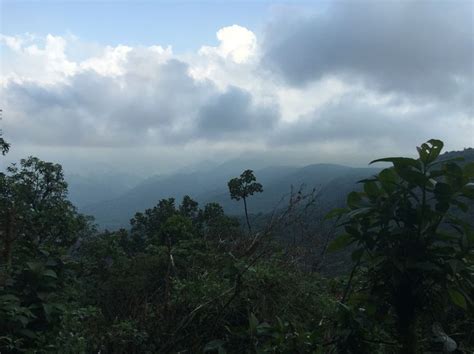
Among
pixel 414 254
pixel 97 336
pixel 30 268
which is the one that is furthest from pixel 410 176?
pixel 97 336

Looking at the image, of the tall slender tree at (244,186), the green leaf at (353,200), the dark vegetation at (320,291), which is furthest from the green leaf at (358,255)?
the tall slender tree at (244,186)

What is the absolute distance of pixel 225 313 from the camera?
3469 mm

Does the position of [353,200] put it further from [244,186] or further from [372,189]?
[244,186]

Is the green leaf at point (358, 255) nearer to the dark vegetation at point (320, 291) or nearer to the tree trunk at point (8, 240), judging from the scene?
the dark vegetation at point (320, 291)

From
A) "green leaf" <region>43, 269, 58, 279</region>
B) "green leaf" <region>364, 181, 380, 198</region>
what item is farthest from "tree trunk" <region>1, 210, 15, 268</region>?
"green leaf" <region>364, 181, 380, 198</region>

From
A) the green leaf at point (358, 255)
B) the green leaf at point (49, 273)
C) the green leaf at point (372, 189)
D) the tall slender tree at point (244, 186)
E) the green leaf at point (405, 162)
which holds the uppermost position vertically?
the green leaf at point (405, 162)

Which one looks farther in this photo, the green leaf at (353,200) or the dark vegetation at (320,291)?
the green leaf at (353,200)

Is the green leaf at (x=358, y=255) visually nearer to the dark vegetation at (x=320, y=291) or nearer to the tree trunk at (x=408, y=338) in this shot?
the dark vegetation at (x=320, y=291)

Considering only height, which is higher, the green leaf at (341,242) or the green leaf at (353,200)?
the green leaf at (353,200)

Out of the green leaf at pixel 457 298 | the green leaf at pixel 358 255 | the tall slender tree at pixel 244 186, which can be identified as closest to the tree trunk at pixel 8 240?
the green leaf at pixel 358 255

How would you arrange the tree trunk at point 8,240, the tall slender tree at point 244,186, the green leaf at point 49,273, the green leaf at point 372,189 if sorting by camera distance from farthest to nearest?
the tall slender tree at point 244,186
the tree trunk at point 8,240
the green leaf at point 49,273
the green leaf at point 372,189

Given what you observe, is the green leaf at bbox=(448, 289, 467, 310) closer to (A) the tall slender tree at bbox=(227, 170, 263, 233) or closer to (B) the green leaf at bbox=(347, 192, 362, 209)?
(B) the green leaf at bbox=(347, 192, 362, 209)

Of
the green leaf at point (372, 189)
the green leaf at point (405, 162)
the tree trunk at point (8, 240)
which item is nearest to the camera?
the green leaf at point (405, 162)

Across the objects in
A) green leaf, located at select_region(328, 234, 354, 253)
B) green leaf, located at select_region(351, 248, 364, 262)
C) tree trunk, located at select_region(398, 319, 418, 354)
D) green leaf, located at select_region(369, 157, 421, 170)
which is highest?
green leaf, located at select_region(369, 157, 421, 170)
